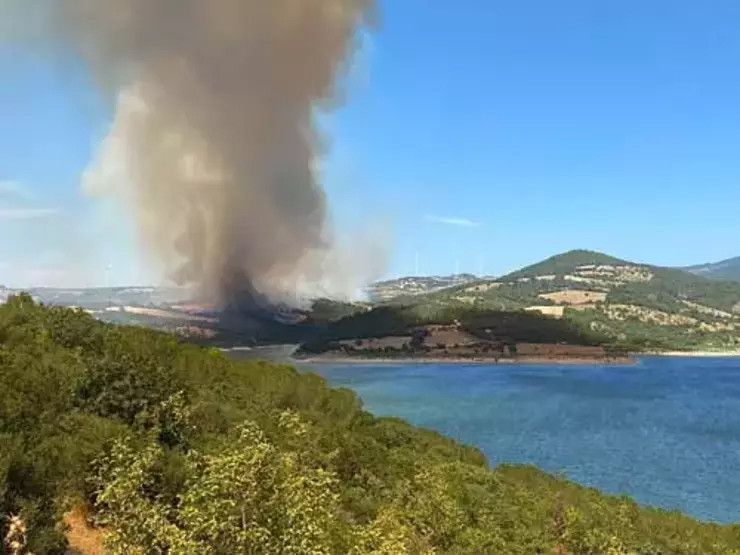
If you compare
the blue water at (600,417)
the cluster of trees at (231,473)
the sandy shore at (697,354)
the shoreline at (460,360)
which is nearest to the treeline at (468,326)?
the shoreline at (460,360)

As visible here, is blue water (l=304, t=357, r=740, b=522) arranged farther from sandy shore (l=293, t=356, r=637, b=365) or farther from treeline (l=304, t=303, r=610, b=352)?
treeline (l=304, t=303, r=610, b=352)

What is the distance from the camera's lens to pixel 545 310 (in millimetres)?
187750

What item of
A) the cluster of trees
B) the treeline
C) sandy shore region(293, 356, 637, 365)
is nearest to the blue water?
sandy shore region(293, 356, 637, 365)

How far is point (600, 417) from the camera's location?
71.8m

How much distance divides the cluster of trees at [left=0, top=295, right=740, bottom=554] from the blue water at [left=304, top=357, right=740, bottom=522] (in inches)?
684

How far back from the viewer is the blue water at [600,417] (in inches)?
1751

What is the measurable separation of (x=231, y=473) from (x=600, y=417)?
70861 millimetres

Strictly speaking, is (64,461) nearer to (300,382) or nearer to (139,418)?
(139,418)

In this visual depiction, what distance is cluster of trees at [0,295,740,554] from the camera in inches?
239

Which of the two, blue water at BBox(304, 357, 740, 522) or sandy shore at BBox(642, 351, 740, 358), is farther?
sandy shore at BBox(642, 351, 740, 358)

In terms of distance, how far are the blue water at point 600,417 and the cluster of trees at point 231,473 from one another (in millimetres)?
17379

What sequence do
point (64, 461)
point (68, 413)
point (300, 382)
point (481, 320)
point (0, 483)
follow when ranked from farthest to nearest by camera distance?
point (481, 320) < point (300, 382) < point (68, 413) < point (64, 461) < point (0, 483)

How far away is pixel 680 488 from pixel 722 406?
41869 millimetres

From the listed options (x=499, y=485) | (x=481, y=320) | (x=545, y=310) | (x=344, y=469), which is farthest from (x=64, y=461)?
(x=545, y=310)
